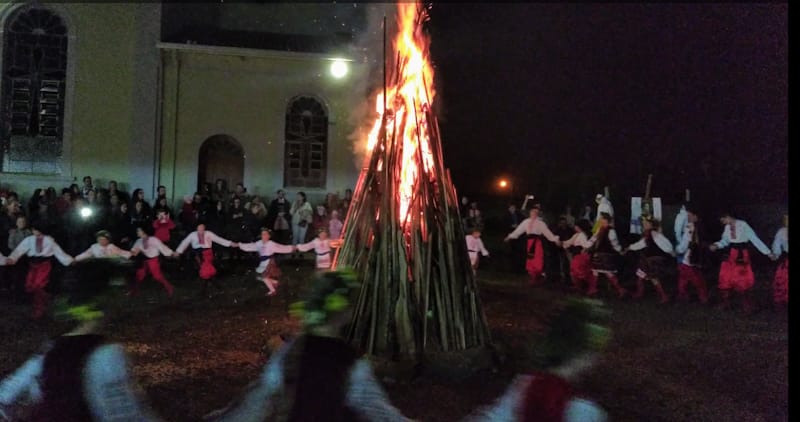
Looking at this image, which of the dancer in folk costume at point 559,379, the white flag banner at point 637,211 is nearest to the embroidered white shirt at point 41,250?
the dancer in folk costume at point 559,379

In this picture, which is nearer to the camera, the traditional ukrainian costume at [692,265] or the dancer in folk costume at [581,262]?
the traditional ukrainian costume at [692,265]

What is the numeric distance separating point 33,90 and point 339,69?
277 inches

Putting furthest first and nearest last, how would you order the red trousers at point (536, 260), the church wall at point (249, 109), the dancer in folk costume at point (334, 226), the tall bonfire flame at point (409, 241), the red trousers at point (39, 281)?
the church wall at point (249, 109)
the dancer in folk costume at point (334, 226)
the red trousers at point (536, 260)
the red trousers at point (39, 281)
the tall bonfire flame at point (409, 241)

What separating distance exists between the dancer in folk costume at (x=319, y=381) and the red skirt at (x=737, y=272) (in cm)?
Result: 791

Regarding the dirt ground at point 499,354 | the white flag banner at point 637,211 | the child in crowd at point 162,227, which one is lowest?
the dirt ground at point 499,354

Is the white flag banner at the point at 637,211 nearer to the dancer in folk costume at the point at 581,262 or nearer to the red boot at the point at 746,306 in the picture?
the dancer in folk costume at the point at 581,262

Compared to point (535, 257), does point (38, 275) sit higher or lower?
lower

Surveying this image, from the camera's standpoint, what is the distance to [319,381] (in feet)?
9.39

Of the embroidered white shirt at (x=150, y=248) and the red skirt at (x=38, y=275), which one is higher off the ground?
the embroidered white shirt at (x=150, y=248)

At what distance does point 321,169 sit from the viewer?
16.0m

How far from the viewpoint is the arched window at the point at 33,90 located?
1409 centimetres

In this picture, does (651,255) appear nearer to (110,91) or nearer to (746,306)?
(746,306)

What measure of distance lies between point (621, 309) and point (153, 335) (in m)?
6.33

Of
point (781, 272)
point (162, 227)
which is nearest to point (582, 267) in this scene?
point (781, 272)
